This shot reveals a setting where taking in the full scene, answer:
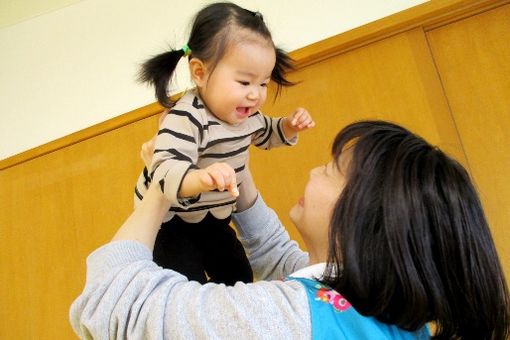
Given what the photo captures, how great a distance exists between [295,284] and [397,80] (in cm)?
119

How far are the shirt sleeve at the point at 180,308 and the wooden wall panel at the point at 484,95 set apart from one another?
1.10 meters

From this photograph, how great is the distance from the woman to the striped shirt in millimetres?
129

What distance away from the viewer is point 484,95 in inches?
62.5

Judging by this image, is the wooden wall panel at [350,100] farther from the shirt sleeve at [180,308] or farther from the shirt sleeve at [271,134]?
the shirt sleeve at [180,308]

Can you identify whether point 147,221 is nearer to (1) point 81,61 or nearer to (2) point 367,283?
(2) point 367,283

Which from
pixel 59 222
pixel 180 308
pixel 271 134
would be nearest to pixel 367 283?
pixel 180 308

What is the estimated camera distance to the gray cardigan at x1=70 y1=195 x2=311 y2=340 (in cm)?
56

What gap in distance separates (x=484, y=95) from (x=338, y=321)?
1.28 meters

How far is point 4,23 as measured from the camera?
219cm

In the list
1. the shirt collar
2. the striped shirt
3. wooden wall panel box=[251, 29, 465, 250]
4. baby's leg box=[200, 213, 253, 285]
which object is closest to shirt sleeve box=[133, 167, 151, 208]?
the striped shirt

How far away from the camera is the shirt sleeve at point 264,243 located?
39.5 inches

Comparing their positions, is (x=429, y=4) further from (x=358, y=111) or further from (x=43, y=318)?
(x=43, y=318)

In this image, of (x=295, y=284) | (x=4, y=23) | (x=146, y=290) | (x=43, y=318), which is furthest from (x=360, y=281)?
(x=4, y=23)

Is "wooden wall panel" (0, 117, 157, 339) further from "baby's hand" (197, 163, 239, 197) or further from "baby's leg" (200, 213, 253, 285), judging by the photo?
"baby's hand" (197, 163, 239, 197)
